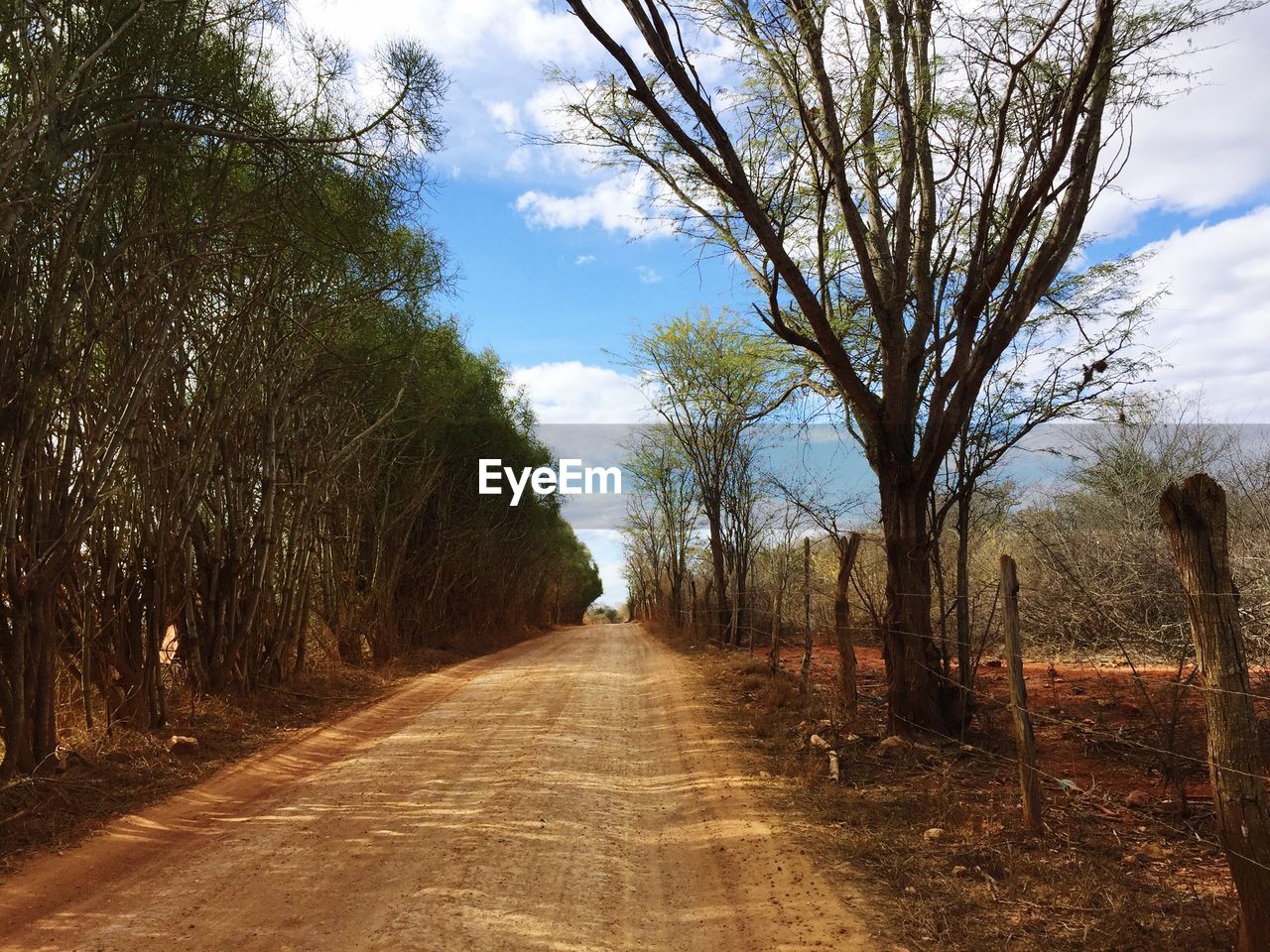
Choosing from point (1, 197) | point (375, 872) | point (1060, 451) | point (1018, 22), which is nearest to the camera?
point (375, 872)

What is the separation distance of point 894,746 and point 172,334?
22.7 feet

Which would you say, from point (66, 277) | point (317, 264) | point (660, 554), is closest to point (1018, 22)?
point (317, 264)

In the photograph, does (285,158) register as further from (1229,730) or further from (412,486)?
(412,486)

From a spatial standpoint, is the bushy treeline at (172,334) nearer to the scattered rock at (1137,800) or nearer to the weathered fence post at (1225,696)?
the weathered fence post at (1225,696)

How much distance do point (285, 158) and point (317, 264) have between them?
2570 millimetres

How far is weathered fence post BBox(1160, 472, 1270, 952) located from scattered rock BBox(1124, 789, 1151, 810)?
2.70 metres

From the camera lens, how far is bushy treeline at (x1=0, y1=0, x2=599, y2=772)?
5.16 m

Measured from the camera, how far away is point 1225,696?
10.6 ft

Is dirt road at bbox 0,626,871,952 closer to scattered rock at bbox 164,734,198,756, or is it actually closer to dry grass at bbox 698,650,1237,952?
dry grass at bbox 698,650,1237,952

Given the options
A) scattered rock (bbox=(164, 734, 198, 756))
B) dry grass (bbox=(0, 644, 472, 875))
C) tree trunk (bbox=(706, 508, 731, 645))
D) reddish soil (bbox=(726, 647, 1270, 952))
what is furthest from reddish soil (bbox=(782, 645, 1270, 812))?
tree trunk (bbox=(706, 508, 731, 645))

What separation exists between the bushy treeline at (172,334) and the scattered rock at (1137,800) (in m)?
7.20

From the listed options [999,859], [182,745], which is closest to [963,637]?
[999,859]

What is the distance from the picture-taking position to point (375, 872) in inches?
165

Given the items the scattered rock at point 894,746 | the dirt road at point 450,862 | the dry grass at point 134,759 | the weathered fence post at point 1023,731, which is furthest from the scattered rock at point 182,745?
the weathered fence post at point 1023,731
